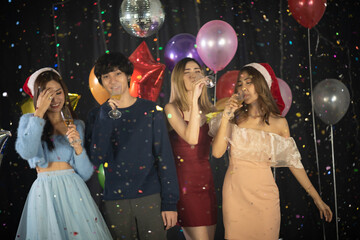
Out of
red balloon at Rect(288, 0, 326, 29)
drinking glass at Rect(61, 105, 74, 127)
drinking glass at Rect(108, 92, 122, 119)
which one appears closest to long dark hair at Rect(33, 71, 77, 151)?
drinking glass at Rect(61, 105, 74, 127)

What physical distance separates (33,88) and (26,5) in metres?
2.13

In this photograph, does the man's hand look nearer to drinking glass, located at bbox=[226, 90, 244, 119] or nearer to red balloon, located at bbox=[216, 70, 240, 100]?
drinking glass, located at bbox=[226, 90, 244, 119]

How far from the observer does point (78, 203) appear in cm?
223

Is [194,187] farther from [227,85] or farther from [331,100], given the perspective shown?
[331,100]

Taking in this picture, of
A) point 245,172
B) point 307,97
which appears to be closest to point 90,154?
point 245,172

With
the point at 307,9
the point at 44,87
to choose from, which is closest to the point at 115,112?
the point at 44,87

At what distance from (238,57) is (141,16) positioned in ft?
5.21

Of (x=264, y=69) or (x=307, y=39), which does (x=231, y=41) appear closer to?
(x=264, y=69)

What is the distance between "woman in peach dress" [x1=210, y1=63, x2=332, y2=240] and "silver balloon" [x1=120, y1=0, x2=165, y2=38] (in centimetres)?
83

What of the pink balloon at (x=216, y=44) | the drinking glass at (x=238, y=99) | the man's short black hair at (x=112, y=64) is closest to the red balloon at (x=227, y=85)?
the pink balloon at (x=216, y=44)

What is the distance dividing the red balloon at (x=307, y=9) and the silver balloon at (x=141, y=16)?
1.22 m

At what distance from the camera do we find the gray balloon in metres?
3.66

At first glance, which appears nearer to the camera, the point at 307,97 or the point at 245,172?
the point at 245,172

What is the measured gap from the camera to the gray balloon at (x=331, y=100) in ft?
12.0
